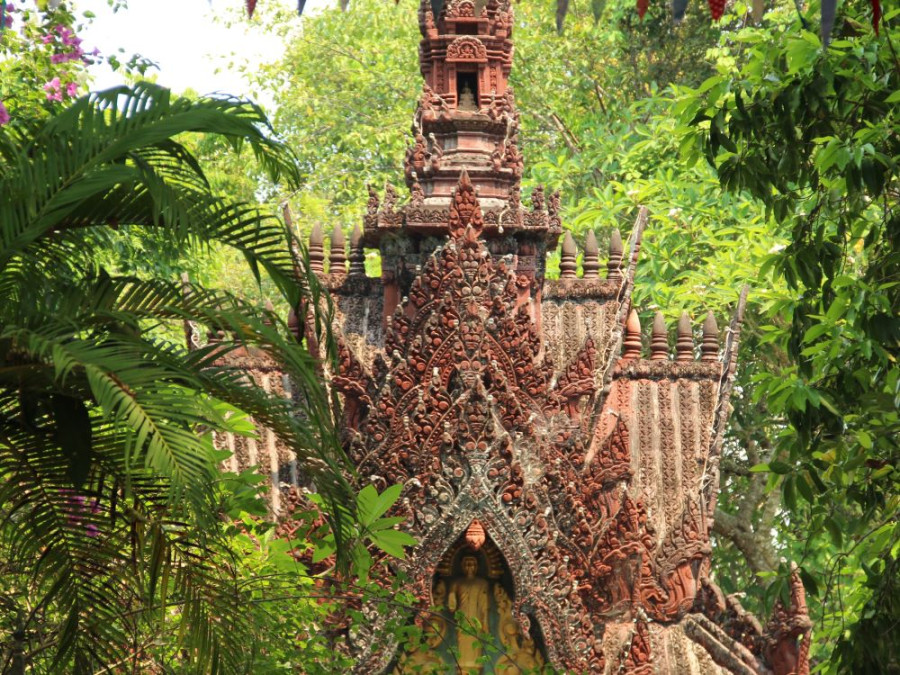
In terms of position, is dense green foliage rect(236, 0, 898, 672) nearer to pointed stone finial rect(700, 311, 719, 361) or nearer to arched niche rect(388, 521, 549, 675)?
pointed stone finial rect(700, 311, 719, 361)

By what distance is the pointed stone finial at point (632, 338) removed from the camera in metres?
15.1

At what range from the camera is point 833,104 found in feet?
30.4

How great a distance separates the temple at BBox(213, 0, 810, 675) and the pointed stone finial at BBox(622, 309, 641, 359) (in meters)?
0.39

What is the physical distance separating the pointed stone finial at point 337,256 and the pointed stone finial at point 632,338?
243 centimetres

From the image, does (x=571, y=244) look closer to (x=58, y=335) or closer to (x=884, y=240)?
(x=884, y=240)

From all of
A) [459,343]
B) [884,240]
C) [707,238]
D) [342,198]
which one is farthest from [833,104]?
[342,198]

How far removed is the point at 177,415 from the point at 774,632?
26.5 ft

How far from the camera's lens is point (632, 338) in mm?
15203

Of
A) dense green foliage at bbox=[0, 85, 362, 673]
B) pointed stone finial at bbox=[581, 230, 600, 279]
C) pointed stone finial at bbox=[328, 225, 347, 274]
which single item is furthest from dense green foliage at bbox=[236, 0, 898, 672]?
pointed stone finial at bbox=[328, 225, 347, 274]

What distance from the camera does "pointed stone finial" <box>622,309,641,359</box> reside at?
1512 centimetres

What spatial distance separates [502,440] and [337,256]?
9.48ft

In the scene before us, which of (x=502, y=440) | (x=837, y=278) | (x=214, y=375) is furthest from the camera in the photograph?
(x=502, y=440)

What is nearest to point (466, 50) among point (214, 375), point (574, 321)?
point (574, 321)

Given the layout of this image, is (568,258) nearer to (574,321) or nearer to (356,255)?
(574,321)
